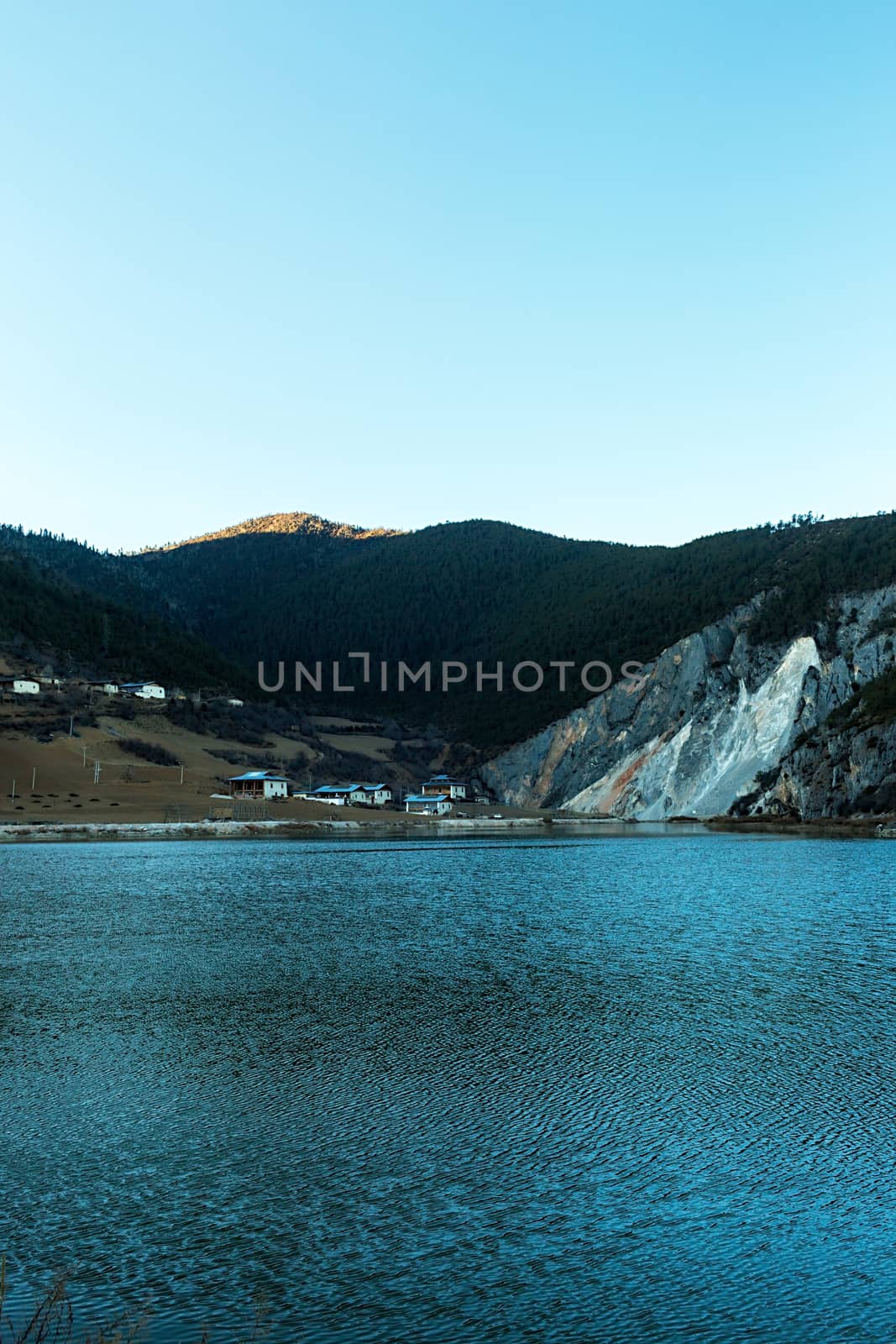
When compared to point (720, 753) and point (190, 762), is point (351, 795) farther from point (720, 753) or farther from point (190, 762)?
point (720, 753)

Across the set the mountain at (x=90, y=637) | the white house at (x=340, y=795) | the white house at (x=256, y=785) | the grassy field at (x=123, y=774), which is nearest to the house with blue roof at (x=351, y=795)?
the white house at (x=340, y=795)

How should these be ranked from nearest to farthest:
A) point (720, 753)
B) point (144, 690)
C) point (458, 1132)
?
point (458, 1132) < point (720, 753) < point (144, 690)

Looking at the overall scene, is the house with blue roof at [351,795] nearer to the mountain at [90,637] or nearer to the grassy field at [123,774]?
the grassy field at [123,774]

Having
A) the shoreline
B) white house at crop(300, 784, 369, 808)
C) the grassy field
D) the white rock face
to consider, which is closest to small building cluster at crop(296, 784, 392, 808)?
white house at crop(300, 784, 369, 808)

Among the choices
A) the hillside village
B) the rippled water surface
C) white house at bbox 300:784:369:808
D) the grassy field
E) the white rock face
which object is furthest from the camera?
white house at bbox 300:784:369:808

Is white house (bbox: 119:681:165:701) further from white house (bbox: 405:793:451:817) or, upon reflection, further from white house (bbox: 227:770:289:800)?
white house (bbox: 405:793:451:817)

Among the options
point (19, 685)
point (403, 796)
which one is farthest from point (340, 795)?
point (19, 685)

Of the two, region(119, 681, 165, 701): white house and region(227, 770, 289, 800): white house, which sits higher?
region(119, 681, 165, 701): white house
